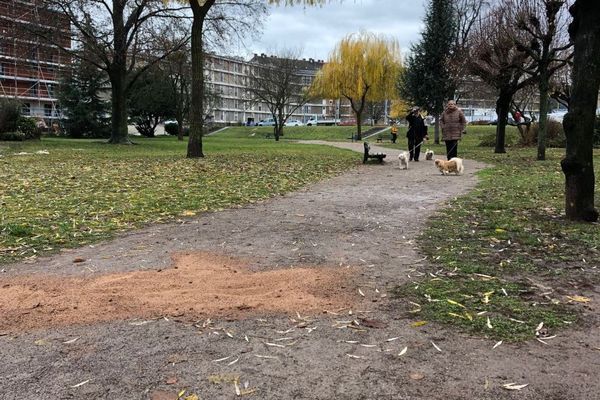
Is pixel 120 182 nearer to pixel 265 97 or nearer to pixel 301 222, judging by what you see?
→ pixel 301 222

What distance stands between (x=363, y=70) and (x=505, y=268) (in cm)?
4677

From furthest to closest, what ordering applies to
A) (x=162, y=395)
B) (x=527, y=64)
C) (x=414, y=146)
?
1. (x=527, y=64)
2. (x=414, y=146)
3. (x=162, y=395)

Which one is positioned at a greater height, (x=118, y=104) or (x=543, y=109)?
(x=118, y=104)

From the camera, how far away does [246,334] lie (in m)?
3.62

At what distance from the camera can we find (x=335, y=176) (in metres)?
14.8

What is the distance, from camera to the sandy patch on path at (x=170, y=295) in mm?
3975

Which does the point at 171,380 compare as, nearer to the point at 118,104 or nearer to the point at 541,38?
the point at 541,38

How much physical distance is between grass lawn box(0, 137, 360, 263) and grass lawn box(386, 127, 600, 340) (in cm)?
397

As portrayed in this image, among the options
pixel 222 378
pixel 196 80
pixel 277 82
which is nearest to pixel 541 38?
pixel 196 80

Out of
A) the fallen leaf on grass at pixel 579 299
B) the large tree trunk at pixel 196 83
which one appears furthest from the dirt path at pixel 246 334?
the large tree trunk at pixel 196 83

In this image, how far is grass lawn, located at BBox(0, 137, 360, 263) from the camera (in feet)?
22.3

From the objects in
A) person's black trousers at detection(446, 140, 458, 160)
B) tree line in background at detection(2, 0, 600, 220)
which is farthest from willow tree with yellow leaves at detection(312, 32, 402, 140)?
person's black trousers at detection(446, 140, 458, 160)

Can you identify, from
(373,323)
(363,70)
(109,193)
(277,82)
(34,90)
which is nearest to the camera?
(373,323)

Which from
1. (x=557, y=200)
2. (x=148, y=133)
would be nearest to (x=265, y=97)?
(x=148, y=133)
